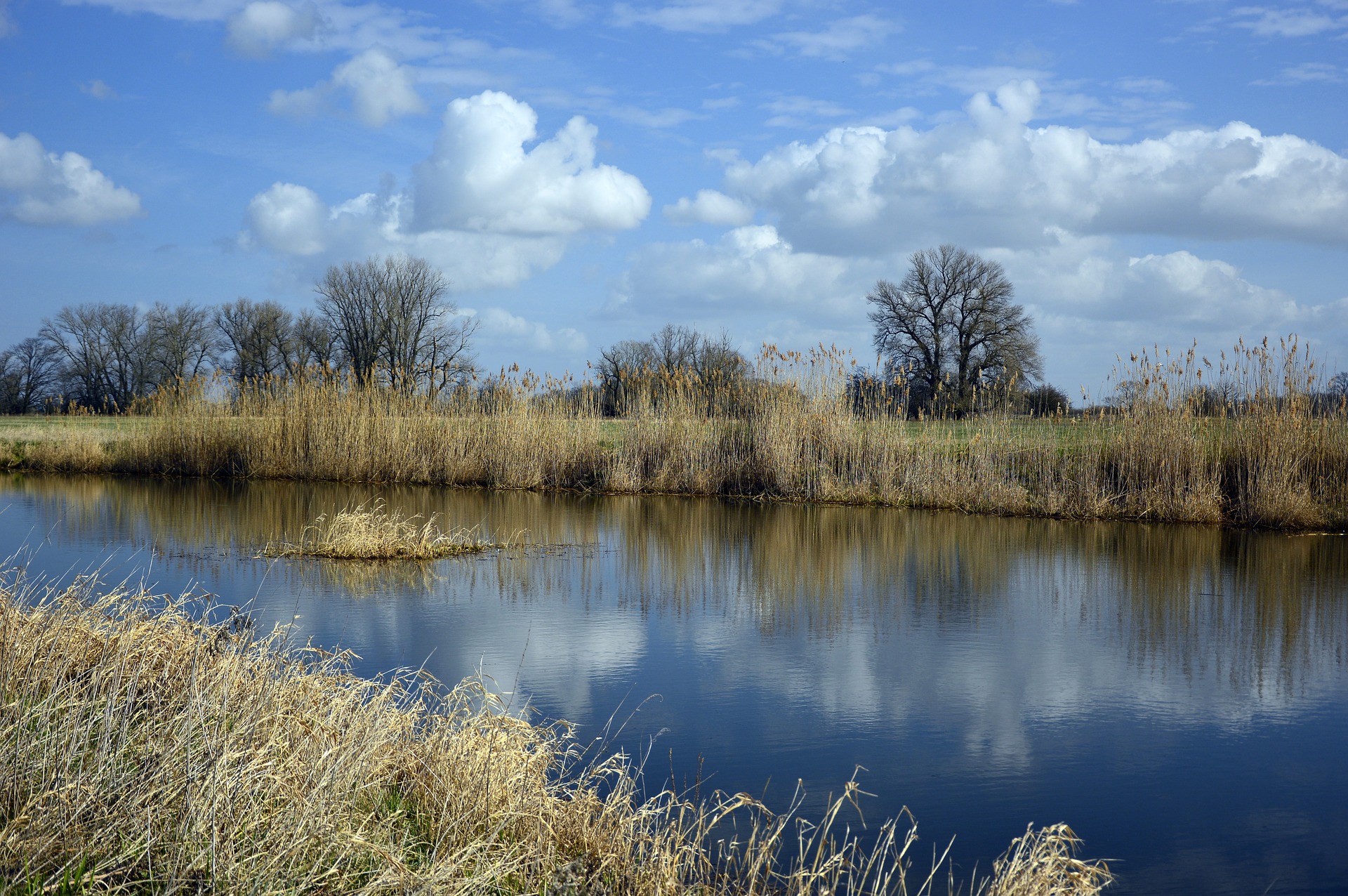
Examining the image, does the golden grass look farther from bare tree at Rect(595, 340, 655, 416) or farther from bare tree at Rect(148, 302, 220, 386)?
bare tree at Rect(148, 302, 220, 386)

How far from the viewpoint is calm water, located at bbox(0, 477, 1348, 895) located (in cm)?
423

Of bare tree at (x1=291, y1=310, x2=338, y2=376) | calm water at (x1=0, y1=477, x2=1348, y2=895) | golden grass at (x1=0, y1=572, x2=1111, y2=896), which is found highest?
bare tree at (x1=291, y1=310, x2=338, y2=376)

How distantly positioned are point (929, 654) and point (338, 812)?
175 inches

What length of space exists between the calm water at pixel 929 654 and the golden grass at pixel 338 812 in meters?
0.58

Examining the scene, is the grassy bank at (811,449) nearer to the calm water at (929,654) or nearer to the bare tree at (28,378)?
the calm water at (929,654)

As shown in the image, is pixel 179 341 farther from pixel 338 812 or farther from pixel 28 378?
pixel 338 812


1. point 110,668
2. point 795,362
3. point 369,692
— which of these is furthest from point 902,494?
point 110,668

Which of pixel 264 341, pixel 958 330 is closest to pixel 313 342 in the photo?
pixel 264 341

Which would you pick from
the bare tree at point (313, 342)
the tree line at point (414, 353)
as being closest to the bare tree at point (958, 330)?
the tree line at point (414, 353)

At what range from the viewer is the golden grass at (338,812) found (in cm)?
279

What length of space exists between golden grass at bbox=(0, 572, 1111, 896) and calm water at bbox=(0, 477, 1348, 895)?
0.58 m

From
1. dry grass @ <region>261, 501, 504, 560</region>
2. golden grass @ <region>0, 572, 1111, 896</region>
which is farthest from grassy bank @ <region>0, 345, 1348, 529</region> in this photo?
golden grass @ <region>0, 572, 1111, 896</region>

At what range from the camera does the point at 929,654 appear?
6.61m

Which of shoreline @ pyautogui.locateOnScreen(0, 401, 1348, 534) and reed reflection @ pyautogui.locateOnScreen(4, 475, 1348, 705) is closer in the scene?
reed reflection @ pyautogui.locateOnScreen(4, 475, 1348, 705)
